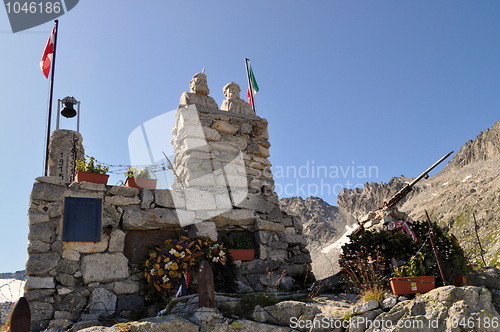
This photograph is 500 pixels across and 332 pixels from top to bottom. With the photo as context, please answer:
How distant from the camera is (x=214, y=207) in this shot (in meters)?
6.94

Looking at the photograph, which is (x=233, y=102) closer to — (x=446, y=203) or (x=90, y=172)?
(x=90, y=172)

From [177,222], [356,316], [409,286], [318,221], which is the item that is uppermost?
[318,221]

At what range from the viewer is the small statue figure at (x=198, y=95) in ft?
25.2

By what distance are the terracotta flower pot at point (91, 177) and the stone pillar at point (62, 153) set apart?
9.92ft

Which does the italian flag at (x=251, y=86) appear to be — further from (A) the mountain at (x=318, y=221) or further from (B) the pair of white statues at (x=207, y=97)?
(A) the mountain at (x=318, y=221)

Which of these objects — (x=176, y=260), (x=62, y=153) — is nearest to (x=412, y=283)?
(x=176, y=260)

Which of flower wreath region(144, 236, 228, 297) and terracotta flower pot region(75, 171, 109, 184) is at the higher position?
terracotta flower pot region(75, 171, 109, 184)

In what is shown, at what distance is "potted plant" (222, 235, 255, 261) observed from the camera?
6773 millimetres

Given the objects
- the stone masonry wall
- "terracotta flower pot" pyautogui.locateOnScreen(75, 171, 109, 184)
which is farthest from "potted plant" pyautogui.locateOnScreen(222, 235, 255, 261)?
"terracotta flower pot" pyautogui.locateOnScreen(75, 171, 109, 184)

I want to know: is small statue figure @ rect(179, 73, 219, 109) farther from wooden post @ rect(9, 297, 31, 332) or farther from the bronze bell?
wooden post @ rect(9, 297, 31, 332)

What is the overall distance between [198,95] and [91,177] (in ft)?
8.67

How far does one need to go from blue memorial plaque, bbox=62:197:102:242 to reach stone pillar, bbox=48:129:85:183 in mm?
3319

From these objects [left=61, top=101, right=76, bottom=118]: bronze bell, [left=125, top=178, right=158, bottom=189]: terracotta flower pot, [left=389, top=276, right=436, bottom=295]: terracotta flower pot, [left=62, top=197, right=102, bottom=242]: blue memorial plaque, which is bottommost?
[left=389, top=276, right=436, bottom=295]: terracotta flower pot

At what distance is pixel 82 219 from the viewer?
5910 mm
